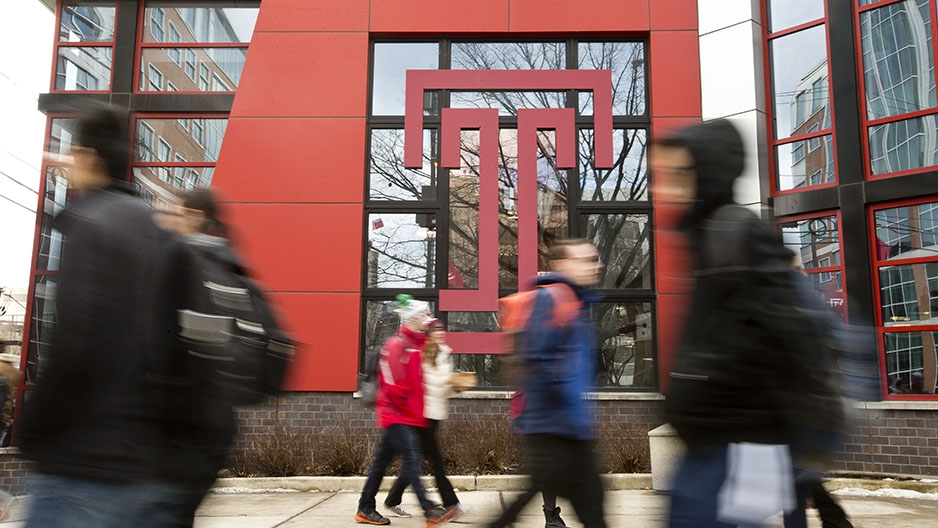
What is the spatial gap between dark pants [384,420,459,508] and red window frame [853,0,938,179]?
23.0ft

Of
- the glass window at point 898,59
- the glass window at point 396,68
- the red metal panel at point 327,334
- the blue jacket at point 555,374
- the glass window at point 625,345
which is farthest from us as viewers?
the glass window at point 396,68

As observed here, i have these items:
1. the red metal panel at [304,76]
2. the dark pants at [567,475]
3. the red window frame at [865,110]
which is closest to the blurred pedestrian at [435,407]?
the dark pants at [567,475]

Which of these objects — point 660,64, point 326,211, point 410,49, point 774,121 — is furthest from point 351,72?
point 774,121

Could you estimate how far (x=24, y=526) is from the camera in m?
2.06

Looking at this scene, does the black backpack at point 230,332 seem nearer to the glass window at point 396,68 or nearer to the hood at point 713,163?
the hood at point 713,163

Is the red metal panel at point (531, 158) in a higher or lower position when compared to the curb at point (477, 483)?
higher

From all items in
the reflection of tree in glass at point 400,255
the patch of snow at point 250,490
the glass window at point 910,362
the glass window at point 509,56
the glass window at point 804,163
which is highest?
the glass window at point 509,56

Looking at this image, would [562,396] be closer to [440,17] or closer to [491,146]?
[491,146]

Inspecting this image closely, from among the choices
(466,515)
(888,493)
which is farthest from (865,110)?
(466,515)

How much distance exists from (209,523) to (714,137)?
233 inches

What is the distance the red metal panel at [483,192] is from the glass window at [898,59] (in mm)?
5121

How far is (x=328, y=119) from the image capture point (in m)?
10.9

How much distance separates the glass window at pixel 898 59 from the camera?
9.45 metres

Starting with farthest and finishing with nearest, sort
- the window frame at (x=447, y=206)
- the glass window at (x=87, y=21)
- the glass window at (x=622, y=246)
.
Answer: the glass window at (x=87, y=21) → the glass window at (x=622, y=246) → the window frame at (x=447, y=206)
